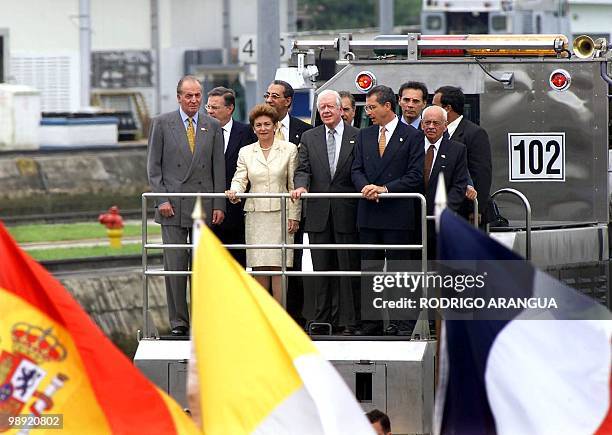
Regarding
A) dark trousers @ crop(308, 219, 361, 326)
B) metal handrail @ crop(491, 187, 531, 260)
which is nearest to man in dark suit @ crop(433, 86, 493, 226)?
metal handrail @ crop(491, 187, 531, 260)

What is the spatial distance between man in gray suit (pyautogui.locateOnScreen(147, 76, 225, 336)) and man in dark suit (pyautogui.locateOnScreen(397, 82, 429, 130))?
4.62 ft

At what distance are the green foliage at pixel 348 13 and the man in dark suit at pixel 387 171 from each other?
3032 inches

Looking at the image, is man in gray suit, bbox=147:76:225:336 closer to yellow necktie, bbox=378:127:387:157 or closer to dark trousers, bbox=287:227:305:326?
dark trousers, bbox=287:227:305:326

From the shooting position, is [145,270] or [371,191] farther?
[145,270]

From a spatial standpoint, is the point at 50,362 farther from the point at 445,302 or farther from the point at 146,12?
the point at 146,12

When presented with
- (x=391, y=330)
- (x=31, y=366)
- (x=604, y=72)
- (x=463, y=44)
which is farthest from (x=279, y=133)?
(x=31, y=366)

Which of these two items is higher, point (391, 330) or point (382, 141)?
point (382, 141)

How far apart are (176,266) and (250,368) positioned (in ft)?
14.8

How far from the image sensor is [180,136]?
42.7ft

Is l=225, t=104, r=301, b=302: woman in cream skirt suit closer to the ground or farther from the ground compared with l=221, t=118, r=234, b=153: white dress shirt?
closer to the ground

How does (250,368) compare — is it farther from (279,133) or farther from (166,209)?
(279,133)

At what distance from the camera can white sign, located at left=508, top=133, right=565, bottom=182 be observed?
14.9m

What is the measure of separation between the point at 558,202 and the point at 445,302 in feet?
14.0

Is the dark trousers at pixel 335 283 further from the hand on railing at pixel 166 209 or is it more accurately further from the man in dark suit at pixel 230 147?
the hand on railing at pixel 166 209
